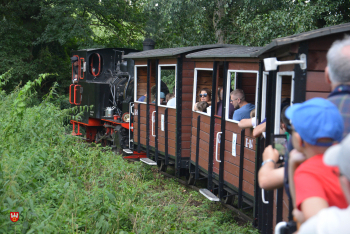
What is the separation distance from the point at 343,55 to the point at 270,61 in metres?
1.49

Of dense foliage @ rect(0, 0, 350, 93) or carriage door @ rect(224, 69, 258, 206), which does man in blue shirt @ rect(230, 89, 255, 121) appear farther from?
dense foliage @ rect(0, 0, 350, 93)

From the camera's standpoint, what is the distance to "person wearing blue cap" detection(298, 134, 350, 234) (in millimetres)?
1236

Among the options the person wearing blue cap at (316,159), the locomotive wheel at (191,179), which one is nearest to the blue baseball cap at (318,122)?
the person wearing blue cap at (316,159)

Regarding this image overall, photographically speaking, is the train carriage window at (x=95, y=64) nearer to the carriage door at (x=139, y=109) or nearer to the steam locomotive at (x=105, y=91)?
the steam locomotive at (x=105, y=91)

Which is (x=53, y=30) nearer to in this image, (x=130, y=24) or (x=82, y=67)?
(x=130, y=24)

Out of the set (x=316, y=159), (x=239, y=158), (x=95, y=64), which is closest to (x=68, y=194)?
(x=239, y=158)

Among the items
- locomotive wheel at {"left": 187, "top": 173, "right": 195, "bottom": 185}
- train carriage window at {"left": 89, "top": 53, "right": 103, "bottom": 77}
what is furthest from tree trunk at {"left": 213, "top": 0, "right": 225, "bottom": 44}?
locomotive wheel at {"left": 187, "top": 173, "right": 195, "bottom": 185}

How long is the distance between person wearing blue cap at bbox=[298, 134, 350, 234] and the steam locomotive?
9.83 m

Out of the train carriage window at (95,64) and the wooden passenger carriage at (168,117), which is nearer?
the wooden passenger carriage at (168,117)

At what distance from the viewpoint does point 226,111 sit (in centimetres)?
602

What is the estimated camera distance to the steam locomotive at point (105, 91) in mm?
11387

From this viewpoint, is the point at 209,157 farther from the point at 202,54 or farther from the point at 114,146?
the point at 114,146

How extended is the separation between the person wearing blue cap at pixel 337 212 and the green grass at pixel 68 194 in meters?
3.02

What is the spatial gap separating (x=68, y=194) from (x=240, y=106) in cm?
275
